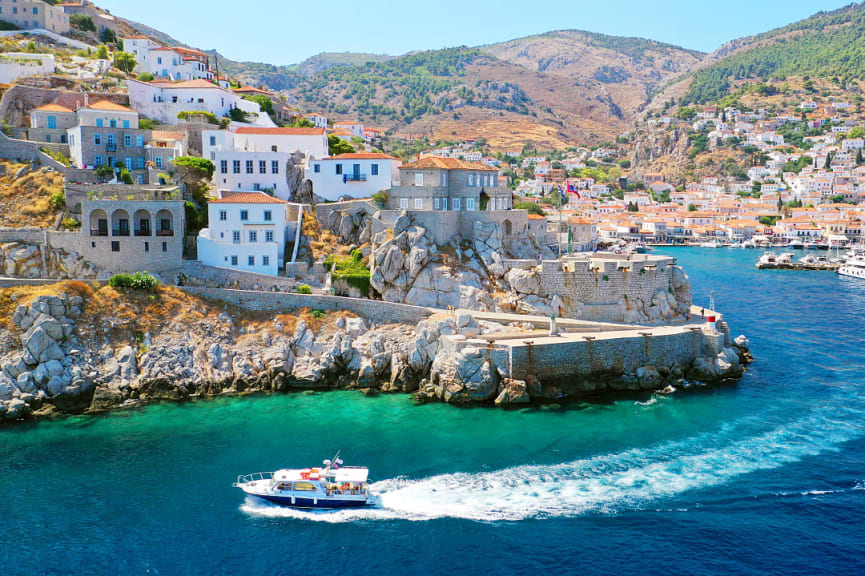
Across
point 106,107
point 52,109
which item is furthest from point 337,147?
point 52,109

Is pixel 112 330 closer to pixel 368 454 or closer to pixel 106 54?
pixel 368 454

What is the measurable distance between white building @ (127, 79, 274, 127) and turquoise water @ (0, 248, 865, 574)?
112 ft

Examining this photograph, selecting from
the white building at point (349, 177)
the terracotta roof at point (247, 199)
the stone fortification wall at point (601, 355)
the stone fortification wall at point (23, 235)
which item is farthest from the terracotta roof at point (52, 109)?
the stone fortification wall at point (601, 355)

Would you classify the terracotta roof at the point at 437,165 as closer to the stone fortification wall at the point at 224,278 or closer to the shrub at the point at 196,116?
the stone fortification wall at the point at 224,278

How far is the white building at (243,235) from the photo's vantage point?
47.2m

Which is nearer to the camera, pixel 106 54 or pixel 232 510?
pixel 232 510

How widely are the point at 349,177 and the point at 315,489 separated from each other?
31.7m

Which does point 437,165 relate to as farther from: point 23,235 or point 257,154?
point 23,235

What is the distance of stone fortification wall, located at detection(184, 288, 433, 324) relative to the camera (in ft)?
145

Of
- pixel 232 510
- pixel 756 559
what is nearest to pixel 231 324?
pixel 232 510

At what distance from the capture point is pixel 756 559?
2453cm

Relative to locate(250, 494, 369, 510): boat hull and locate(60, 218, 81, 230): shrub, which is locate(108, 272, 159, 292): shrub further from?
locate(250, 494, 369, 510): boat hull

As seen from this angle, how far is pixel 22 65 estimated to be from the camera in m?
63.4

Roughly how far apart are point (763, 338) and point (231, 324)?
40.4 metres
